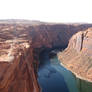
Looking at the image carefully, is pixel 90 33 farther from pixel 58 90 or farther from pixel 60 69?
pixel 58 90

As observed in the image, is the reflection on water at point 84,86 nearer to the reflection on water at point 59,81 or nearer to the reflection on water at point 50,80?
the reflection on water at point 59,81

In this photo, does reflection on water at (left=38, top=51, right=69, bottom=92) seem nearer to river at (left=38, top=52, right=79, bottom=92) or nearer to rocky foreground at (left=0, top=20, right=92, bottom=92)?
river at (left=38, top=52, right=79, bottom=92)

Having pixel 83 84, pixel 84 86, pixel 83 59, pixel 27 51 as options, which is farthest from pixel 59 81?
pixel 83 59

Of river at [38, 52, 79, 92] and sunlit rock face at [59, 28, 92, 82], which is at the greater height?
sunlit rock face at [59, 28, 92, 82]

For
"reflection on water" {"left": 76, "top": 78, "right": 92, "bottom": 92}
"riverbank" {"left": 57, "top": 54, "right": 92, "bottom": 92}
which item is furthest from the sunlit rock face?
"reflection on water" {"left": 76, "top": 78, "right": 92, "bottom": 92}

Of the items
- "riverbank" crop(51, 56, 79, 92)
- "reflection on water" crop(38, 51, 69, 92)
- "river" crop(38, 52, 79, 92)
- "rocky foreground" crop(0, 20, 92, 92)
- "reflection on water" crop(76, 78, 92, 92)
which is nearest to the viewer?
"rocky foreground" crop(0, 20, 92, 92)

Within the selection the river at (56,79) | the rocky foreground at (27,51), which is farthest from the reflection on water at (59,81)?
the rocky foreground at (27,51)
